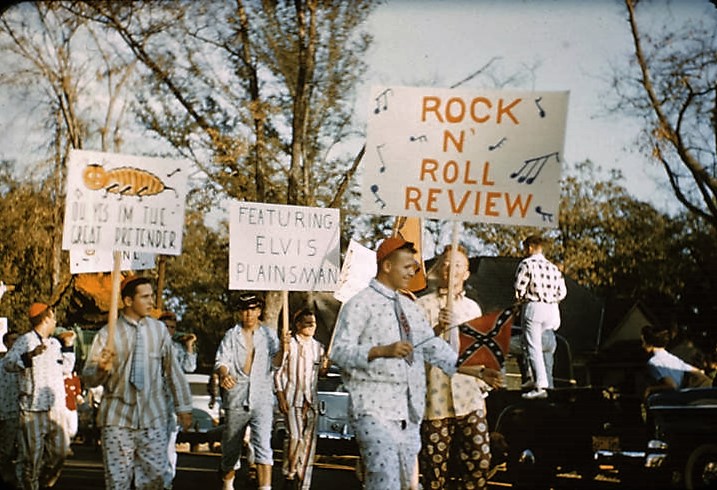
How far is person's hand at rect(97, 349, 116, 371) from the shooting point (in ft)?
27.3

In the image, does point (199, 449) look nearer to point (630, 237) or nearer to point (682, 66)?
point (630, 237)

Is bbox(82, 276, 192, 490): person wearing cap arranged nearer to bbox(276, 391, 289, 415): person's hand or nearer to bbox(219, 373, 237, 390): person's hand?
bbox(219, 373, 237, 390): person's hand

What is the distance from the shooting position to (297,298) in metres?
22.7

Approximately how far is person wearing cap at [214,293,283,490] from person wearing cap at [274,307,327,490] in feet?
1.34

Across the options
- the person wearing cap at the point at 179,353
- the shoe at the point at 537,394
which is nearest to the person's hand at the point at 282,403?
the person wearing cap at the point at 179,353

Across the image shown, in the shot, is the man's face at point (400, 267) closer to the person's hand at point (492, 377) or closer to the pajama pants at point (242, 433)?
the person's hand at point (492, 377)

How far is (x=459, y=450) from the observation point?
28.8 ft

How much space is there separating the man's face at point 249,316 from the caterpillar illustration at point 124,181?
5.60 feet

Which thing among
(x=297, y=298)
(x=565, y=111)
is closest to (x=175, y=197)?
(x=565, y=111)

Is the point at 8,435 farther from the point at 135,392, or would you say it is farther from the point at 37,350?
the point at 135,392

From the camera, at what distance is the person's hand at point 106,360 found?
27.3ft

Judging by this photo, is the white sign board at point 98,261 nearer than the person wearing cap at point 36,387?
Yes

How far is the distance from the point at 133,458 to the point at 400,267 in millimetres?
2409

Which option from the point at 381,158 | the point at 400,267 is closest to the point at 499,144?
the point at 381,158
